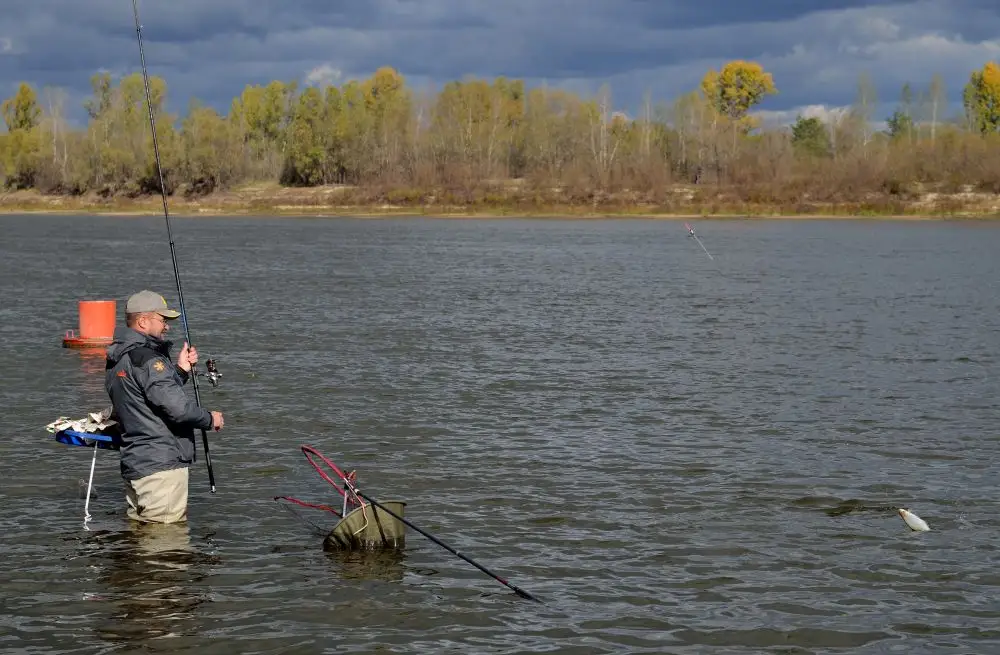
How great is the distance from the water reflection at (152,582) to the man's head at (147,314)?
1.99 meters

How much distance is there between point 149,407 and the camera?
10469mm

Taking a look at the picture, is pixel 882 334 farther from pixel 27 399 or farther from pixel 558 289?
pixel 27 399

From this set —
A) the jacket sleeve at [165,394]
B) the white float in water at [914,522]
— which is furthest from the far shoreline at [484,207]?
the jacket sleeve at [165,394]

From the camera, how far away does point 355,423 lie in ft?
57.9

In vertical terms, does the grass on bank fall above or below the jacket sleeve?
above

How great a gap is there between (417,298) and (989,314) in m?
16.4

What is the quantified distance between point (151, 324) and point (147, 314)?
93mm

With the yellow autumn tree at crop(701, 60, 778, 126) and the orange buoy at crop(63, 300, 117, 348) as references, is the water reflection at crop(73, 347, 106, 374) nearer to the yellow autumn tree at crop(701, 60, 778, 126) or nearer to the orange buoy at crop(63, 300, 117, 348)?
the orange buoy at crop(63, 300, 117, 348)

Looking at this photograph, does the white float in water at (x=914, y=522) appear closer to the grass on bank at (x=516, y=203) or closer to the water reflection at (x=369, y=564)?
the water reflection at (x=369, y=564)

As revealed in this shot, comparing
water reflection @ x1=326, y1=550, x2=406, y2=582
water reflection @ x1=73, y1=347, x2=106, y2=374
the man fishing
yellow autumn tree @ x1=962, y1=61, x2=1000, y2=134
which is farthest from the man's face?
yellow autumn tree @ x1=962, y1=61, x2=1000, y2=134

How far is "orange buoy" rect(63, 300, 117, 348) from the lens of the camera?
25156 mm

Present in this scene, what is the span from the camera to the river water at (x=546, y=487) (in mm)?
9773

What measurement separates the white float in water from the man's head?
23.3 ft

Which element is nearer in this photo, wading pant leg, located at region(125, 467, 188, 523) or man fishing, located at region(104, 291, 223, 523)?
man fishing, located at region(104, 291, 223, 523)
